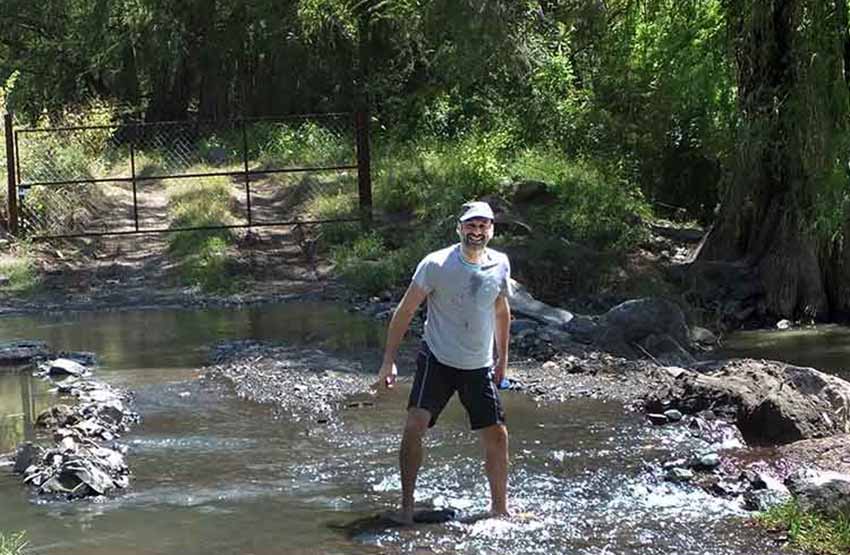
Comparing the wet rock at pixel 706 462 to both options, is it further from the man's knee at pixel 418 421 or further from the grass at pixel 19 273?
the grass at pixel 19 273

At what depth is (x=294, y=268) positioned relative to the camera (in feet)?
61.1

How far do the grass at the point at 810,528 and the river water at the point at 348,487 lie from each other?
157 millimetres

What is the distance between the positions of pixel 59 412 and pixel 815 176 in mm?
8826

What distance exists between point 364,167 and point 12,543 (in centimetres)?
1335

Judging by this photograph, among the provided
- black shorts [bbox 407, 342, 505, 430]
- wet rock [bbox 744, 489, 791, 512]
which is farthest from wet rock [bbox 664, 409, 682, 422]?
black shorts [bbox 407, 342, 505, 430]

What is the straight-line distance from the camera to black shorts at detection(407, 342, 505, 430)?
7344 mm

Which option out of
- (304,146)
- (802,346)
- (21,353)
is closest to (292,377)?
(21,353)

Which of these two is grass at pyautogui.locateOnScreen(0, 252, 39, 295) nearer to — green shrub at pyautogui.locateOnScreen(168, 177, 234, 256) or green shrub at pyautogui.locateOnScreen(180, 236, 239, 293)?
green shrub at pyautogui.locateOnScreen(180, 236, 239, 293)

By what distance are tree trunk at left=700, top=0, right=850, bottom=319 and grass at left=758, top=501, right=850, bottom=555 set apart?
7623mm

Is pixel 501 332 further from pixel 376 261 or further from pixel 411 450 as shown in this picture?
pixel 376 261

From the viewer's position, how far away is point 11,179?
61.6ft

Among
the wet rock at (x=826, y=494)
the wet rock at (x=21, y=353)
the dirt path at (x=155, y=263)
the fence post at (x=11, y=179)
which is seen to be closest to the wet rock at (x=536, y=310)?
the dirt path at (x=155, y=263)

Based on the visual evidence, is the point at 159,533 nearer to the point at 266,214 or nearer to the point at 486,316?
the point at 486,316

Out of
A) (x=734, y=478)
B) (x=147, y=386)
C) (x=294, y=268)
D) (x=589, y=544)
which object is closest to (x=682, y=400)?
(x=734, y=478)
